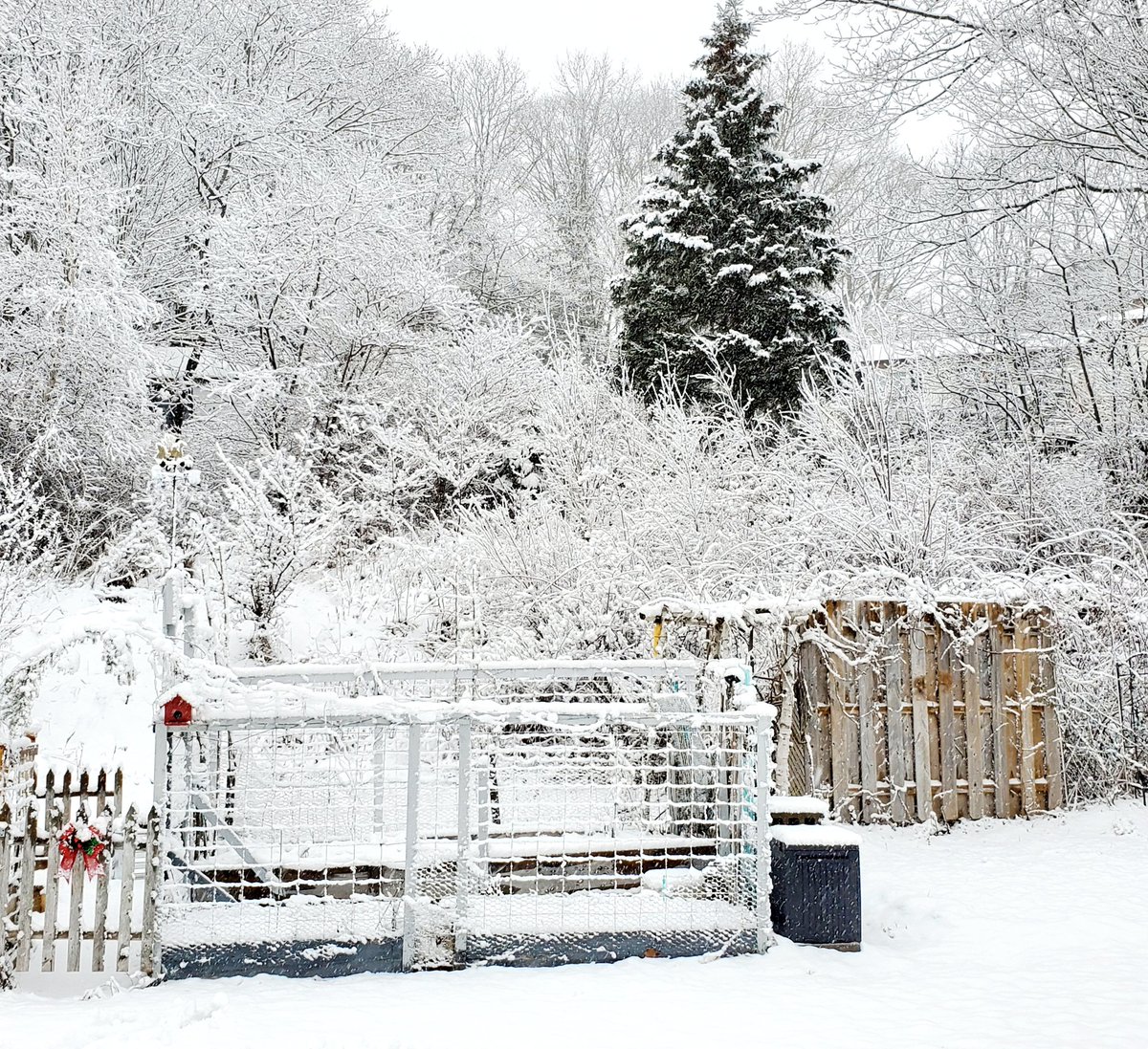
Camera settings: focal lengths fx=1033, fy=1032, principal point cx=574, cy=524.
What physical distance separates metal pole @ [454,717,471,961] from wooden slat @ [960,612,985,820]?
4.06 metres

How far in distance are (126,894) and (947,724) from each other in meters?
5.36

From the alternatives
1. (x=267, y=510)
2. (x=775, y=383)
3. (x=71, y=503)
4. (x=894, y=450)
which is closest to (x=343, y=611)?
(x=267, y=510)

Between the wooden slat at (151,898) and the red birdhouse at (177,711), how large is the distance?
39cm

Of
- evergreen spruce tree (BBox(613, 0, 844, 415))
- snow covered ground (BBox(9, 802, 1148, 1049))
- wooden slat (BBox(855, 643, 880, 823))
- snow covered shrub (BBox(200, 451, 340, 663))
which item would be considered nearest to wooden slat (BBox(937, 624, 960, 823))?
wooden slat (BBox(855, 643, 880, 823))

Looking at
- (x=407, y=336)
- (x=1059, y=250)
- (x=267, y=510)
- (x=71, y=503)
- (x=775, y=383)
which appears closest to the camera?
(x=267, y=510)

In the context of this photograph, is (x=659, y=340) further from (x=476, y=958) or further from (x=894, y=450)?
(x=476, y=958)

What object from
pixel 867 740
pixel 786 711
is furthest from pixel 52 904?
pixel 867 740

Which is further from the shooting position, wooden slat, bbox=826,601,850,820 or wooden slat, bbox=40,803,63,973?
wooden slat, bbox=826,601,850,820

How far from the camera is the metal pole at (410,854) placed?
4785 millimetres

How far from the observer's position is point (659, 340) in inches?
707

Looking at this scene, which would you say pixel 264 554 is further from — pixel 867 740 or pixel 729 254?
pixel 729 254

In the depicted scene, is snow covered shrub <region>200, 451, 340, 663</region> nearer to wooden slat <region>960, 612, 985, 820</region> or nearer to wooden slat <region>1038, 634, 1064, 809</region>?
wooden slat <region>960, 612, 985, 820</region>

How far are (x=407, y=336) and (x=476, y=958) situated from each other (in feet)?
52.1

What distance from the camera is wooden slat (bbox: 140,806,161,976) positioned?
4.56m
